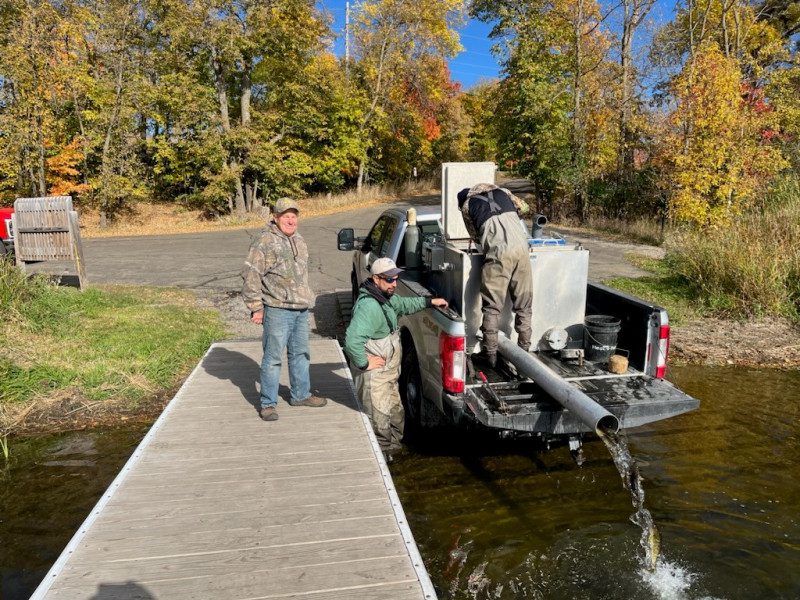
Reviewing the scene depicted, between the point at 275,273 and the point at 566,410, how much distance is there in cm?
239

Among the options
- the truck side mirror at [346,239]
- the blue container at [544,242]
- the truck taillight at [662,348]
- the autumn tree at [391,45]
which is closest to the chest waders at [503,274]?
the blue container at [544,242]

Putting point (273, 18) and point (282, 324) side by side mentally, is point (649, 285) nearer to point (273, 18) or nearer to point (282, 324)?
point (282, 324)

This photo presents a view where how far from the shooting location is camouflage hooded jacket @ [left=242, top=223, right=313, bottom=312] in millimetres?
4754

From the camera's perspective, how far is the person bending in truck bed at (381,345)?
4.73m

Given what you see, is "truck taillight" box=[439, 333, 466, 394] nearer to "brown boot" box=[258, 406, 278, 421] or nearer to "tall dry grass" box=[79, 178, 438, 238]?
"brown boot" box=[258, 406, 278, 421]

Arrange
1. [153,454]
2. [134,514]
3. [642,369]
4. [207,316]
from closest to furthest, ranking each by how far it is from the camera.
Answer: [134,514] → [153,454] → [642,369] → [207,316]

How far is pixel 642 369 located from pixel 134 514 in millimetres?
3896

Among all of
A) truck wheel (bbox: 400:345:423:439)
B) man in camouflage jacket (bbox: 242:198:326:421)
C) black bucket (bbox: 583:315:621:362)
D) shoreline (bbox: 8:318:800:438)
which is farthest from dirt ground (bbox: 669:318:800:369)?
man in camouflage jacket (bbox: 242:198:326:421)

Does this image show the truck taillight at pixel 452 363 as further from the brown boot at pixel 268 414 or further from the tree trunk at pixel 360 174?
the tree trunk at pixel 360 174

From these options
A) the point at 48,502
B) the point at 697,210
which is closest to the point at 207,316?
the point at 48,502

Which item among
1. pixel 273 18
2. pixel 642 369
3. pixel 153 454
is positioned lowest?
pixel 153 454

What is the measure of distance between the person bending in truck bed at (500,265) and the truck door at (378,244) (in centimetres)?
173

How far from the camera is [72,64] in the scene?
2275cm

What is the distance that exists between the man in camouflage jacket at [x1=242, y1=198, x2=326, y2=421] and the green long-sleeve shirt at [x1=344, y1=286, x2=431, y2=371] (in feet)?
1.62
